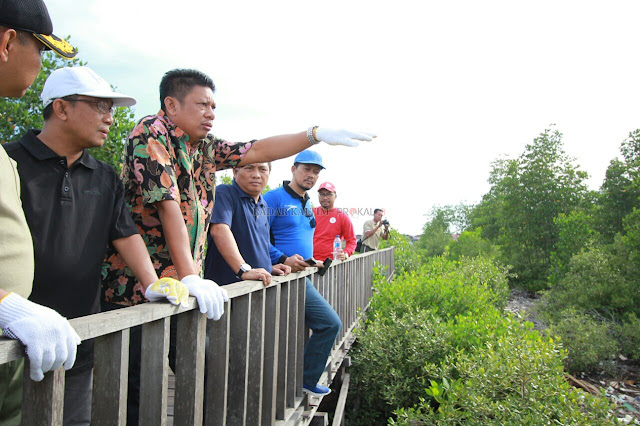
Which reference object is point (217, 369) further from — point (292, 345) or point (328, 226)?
point (328, 226)

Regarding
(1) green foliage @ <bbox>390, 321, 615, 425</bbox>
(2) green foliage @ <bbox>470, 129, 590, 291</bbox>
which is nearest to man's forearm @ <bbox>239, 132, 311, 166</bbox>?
(1) green foliage @ <bbox>390, 321, 615, 425</bbox>

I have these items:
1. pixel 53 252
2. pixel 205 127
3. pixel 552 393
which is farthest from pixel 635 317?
pixel 53 252

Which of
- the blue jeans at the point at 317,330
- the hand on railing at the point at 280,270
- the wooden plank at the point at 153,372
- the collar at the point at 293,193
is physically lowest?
the blue jeans at the point at 317,330

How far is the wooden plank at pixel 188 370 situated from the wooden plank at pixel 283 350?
4.26ft

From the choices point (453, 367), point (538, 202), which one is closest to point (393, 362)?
point (453, 367)

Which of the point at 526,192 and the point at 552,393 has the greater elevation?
the point at 526,192

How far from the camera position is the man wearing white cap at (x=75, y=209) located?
188 centimetres

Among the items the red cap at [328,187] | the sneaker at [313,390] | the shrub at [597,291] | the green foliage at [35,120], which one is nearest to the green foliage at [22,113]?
the green foliage at [35,120]

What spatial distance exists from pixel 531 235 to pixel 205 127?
20525 millimetres

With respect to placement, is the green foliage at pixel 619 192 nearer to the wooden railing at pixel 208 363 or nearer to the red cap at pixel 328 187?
the red cap at pixel 328 187

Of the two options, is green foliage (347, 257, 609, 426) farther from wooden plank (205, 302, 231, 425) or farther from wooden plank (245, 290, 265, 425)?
wooden plank (205, 302, 231, 425)

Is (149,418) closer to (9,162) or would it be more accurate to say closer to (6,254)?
(6,254)

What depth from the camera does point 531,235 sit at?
20938mm

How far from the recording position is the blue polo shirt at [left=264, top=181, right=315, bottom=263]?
176 inches
